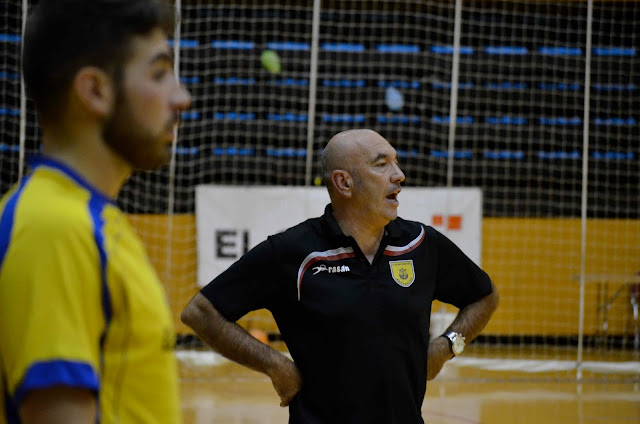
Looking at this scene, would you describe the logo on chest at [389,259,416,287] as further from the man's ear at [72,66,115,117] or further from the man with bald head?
the man's ear at [72,66,115,117]

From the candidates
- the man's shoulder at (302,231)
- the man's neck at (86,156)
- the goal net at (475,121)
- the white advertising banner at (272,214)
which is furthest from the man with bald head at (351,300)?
the goal net at (475,121)

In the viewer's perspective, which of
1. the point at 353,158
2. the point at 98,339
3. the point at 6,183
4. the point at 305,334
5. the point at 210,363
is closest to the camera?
the point at 98,339

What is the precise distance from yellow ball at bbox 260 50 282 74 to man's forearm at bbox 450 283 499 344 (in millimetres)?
7881

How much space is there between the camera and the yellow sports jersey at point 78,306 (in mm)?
1103

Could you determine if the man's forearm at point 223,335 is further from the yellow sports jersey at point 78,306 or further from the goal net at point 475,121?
the goal net at point 475,121

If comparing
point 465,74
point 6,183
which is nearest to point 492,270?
point 465,74

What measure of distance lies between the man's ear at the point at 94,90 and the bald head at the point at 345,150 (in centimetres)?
192

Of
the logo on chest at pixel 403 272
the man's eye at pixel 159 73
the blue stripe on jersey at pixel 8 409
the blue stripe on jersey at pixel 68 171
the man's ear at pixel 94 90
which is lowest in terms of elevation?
the logo on chest at pixel 403 272

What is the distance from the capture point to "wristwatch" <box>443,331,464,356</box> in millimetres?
3150

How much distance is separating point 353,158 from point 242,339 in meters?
0.80

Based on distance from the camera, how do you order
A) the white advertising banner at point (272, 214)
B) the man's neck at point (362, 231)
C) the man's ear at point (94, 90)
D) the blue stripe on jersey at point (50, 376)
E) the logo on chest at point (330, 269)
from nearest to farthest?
the blue stripe on jersey at point (50, 376) → the man's ear at point (94, 90) → the logo on chest at point (330, 269) → the man's neck at point (362, 231) → the white advertising banner at point (272, 214)

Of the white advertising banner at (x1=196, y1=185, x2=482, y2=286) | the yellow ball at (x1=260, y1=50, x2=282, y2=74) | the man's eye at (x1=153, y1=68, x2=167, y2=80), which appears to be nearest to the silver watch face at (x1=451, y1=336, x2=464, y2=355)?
the man's eye at (x1=153, y1=68, x2=167, y2=80)

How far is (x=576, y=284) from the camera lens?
10.7 metres

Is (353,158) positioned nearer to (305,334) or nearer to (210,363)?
(305,334)
